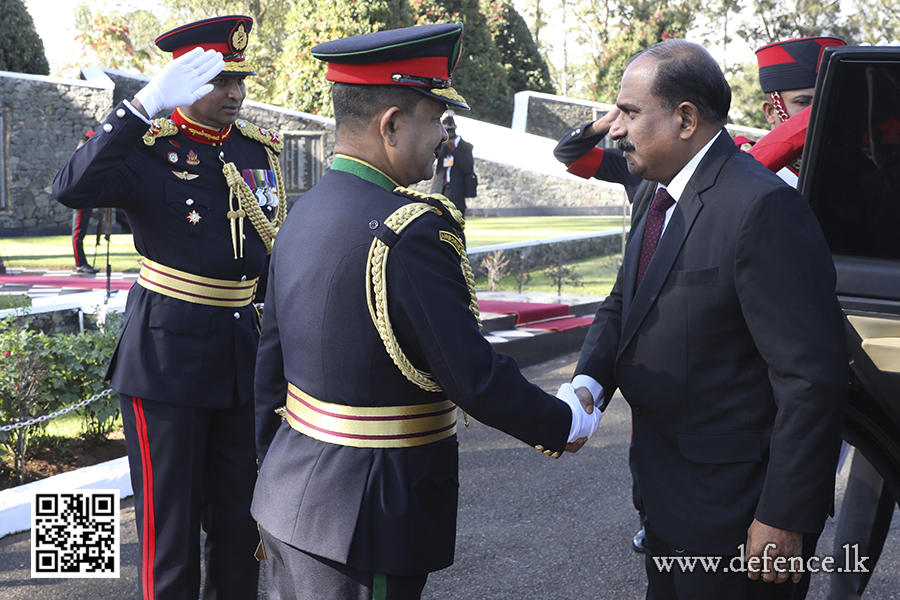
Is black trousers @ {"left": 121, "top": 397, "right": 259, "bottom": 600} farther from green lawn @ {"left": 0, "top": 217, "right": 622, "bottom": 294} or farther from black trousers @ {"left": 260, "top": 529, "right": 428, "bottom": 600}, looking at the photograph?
green lawn @ {"left": 0, "top": 217, "right": 622, "bottom": 294}

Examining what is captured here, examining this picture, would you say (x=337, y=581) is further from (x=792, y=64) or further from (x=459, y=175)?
(x=459, y=175)

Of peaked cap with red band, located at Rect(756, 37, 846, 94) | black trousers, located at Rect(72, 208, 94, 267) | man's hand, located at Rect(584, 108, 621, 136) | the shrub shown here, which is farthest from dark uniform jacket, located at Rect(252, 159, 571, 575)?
black trousers, located at Rect(72, 208, 94, 267)

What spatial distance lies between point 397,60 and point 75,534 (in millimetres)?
2957

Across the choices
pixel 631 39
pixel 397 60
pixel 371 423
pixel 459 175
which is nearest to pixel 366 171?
pixel 397 60

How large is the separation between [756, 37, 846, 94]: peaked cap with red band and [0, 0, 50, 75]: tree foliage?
17.0 metres

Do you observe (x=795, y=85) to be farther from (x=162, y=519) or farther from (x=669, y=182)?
(x=162, y=519)

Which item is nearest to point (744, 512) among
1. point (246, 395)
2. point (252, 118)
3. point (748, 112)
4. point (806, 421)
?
point (806, 421)

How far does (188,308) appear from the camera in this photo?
3068 mm

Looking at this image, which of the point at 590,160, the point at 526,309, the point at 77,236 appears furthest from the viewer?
the point at 77,236

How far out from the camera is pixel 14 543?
156 inches

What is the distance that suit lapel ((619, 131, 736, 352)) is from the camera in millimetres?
2143

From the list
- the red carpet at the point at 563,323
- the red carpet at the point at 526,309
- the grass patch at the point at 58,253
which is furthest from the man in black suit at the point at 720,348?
the grass patch at the point at 58,253

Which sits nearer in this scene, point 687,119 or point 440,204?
point 440,204

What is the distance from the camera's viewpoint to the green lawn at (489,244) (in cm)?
1194
